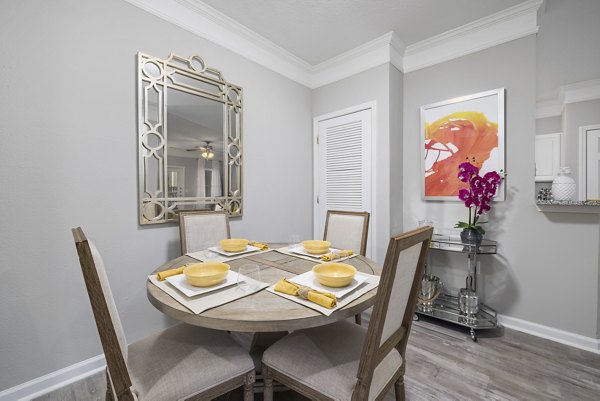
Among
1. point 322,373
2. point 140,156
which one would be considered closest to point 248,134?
point 140,156

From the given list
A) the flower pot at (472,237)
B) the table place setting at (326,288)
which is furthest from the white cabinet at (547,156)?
the table place setting at (326,288)

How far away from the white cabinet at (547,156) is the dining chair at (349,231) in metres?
1.45

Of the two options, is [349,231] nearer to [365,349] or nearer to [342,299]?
[342,299]

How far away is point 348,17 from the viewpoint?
2.33 meters

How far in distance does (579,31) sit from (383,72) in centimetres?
146

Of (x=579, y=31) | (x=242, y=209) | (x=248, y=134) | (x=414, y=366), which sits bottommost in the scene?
(x=414, y=366)

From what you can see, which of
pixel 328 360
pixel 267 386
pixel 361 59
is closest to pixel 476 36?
pixel 361 59

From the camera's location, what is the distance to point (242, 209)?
101 inches

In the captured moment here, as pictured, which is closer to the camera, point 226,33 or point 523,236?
point 523,236

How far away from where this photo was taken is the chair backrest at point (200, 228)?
6.47 feet

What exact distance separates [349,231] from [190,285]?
55.2 inches

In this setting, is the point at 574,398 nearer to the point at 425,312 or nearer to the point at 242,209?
the point at 425,312

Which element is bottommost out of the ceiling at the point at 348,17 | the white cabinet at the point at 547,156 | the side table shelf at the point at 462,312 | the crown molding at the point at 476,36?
the side table shelf at the point at 462,312

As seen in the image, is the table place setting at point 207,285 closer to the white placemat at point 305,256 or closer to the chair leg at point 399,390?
the white placemat at point 305,256
